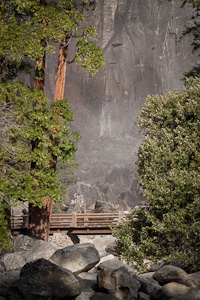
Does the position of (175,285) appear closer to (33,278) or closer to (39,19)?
(33,278)

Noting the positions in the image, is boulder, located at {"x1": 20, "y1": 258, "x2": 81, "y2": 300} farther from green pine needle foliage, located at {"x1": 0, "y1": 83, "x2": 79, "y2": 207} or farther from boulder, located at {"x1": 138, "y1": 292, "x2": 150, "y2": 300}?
green pine needle foliage, located at {"x1": 0, "y1": 83, "x2": 79, "y2": 207}

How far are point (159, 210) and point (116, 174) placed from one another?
68021 millimetres

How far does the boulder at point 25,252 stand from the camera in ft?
35.2

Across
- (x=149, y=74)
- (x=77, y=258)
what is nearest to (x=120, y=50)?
(x=149, y=74)

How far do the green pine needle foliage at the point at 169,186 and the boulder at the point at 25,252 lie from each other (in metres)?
3.27

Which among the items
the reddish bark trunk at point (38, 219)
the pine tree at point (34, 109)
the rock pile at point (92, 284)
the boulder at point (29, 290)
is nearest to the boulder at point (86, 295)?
the rock pile at point (92, 284)

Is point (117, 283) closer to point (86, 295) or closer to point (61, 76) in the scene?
point (86, 295)

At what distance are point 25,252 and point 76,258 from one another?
3359 mm

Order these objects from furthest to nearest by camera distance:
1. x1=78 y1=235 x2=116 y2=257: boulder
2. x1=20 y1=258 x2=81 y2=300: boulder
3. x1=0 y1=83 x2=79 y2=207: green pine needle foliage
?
x1=78 y1=235 x2=116 y2=257: boulder < x1=0 y1=83 x2=79 y2=207: green pine needle foliage < x1=20 y1=258 x2=81 y2=300: boulder

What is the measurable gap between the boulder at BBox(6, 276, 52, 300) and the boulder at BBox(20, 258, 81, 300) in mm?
546

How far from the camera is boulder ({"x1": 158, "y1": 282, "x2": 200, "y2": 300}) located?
7.63 meters

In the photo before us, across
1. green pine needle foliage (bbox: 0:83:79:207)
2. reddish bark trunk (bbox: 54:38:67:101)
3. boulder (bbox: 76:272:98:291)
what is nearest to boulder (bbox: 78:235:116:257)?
reddish bark trunk (bbox: 54:38:67:101)

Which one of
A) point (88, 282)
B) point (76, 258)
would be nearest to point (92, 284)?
point (88, 282)

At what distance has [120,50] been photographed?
95.6 m
